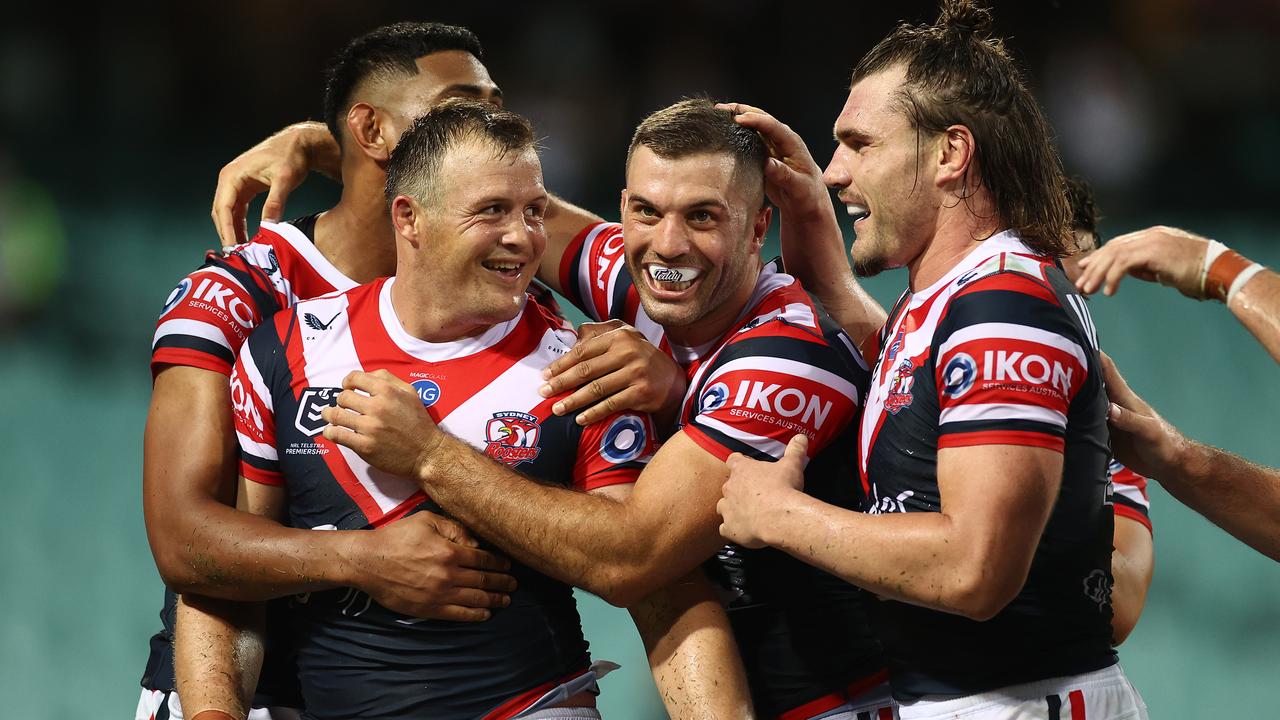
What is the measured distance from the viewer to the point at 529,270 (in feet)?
12.1

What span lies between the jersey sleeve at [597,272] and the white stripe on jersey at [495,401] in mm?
771

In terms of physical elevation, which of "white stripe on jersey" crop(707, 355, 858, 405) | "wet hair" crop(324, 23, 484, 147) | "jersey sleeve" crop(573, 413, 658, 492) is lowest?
"jersey sleeve" crop(573, 413, 658, 492)

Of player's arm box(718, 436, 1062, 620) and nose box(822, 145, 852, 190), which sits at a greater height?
nose box(822, 145, 852, 190)

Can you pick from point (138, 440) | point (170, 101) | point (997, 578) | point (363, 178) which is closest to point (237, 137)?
point (170, 101)

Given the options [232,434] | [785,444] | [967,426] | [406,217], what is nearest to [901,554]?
[967,426]

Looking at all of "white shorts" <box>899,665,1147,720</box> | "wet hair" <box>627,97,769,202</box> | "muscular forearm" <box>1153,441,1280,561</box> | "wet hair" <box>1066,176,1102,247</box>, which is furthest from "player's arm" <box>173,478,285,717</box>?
"wet hair" <box>1066,176,1102,247</box>

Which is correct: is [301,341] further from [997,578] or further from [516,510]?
[997,578]

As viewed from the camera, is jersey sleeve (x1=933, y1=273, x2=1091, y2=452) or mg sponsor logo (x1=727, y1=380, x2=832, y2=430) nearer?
jersey sleeve (x1=933, y1=273, x2=1091, y2=452)

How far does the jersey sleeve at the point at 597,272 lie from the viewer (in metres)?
4.36

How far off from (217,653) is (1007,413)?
7.41ft

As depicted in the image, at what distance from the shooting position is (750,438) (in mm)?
3381

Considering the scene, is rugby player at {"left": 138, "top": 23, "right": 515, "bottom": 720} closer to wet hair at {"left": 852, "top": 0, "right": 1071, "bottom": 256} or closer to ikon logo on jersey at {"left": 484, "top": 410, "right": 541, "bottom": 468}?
ikon logo on jersey at {"left": 484, "top": 410, "right": 541, "bottom": 468}

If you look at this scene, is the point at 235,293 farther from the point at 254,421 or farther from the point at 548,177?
the point at 548,177

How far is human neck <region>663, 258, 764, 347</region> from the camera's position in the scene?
3822 millimetres
